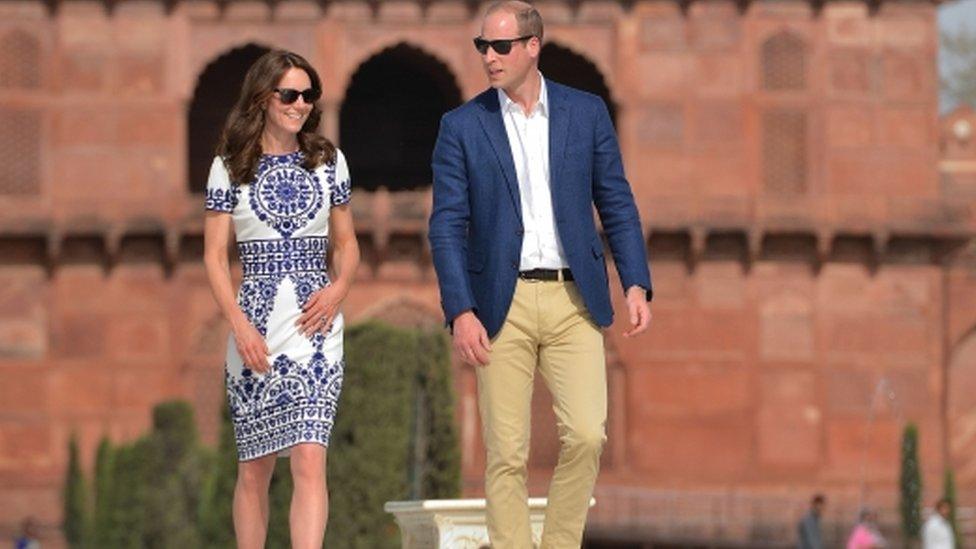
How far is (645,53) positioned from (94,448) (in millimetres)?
7665

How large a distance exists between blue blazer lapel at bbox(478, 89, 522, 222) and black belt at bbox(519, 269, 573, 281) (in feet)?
0.55

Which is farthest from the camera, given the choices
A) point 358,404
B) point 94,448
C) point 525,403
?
point 94,448

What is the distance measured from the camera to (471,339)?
857 centimetres

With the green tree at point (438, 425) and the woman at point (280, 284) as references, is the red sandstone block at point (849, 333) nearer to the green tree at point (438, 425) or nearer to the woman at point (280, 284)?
the green tree at point (438, 425)

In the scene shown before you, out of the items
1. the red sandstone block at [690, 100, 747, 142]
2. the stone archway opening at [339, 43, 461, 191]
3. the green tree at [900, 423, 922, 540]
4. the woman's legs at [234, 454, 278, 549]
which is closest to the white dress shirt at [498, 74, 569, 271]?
the woman's legs at [234, 454, 278, 549]

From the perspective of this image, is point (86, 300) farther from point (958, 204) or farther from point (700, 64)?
point (958, 204)

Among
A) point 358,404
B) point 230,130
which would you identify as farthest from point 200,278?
point 230,130

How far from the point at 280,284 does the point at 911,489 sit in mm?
22366

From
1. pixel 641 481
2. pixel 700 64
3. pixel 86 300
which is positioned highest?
pixel 700 64

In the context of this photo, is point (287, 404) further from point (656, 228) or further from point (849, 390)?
point (849, 390)

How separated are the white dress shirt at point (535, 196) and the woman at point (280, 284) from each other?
54cm

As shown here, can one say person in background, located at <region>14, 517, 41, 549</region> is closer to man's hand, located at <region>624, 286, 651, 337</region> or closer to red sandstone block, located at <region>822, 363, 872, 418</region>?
red sandstone block, located at <region>822, 363, 872, 418</region>

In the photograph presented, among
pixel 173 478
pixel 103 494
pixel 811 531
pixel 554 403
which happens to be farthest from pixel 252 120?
pixel 103 494

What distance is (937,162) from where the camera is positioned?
34.4 metres
